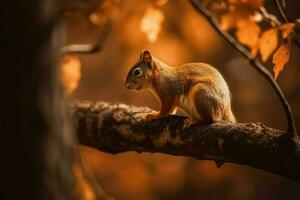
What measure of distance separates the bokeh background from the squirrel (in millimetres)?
2690

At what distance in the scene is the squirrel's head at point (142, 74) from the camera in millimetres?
4328

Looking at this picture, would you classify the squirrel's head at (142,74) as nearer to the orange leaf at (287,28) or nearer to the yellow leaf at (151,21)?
the yellow leaf at (151,21)

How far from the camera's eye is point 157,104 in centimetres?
798

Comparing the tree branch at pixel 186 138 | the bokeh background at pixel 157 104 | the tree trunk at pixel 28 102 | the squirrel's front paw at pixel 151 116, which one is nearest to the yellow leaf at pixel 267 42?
the tree branch at pixel 186 138

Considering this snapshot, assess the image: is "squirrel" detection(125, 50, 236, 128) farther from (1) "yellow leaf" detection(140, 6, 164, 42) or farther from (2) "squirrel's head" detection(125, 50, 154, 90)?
(1) "yellow leaf" detection(140, 6, 164, 42)

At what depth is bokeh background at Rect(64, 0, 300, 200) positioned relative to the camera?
722cm

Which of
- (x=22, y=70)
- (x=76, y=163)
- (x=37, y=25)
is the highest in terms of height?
(x=37, y=25)

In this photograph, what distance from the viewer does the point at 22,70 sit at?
2.00 metres

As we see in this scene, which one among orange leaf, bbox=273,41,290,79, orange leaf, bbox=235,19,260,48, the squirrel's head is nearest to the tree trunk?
orange leaf, bbox=273,41,290,79

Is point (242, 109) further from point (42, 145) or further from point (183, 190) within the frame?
point (42, 145)

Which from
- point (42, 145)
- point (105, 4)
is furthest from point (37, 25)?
point (105, 4)

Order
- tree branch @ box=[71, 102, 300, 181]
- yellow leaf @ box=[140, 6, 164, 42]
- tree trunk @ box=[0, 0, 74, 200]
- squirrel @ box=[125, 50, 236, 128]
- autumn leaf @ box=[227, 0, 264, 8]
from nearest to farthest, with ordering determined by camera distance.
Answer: tree trunk @ box=[0, 0, 74, 200]
tree branch @ box=[71, 102, 300, 181]
autumn leaf @ box=[227, 0, 264, 8]
yellow leaf @ box=[140, 6, 164, 42]
squirrel @ box=[125, 50, 236, 128]

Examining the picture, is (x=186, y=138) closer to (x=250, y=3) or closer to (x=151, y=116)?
(x=151, y=116)

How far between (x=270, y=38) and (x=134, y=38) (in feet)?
15.7
